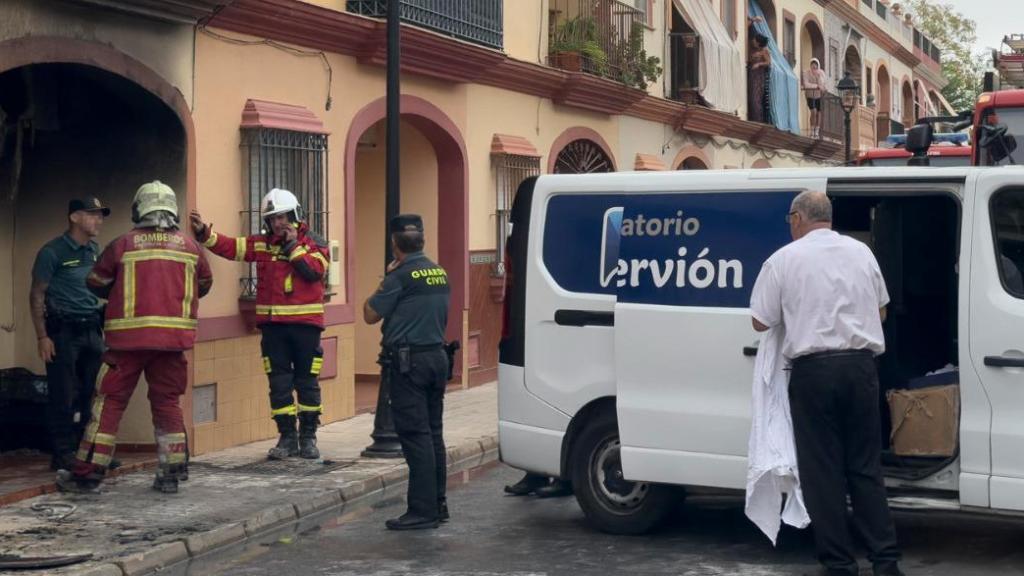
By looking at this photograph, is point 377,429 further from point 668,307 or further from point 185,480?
point 668,307

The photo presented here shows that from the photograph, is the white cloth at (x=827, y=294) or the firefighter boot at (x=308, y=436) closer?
the white cloth at (x=827, y=294)

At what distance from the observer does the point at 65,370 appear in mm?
10602

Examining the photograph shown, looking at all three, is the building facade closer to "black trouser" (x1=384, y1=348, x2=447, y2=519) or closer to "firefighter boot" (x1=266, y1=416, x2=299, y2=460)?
"firefighter boot" (x1=266, y1=416, x2=299, y2=460)

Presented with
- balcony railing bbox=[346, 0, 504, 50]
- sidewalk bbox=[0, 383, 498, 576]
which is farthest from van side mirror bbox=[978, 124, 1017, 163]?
balcony railing bbox=[346, 0, 504, 50]

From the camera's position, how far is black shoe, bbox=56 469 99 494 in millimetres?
10047

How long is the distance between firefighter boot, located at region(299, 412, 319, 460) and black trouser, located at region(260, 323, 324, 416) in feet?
0.14

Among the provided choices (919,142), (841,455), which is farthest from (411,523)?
(919,142)

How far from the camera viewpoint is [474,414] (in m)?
14.9

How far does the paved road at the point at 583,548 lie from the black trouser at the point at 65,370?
7.00 ft

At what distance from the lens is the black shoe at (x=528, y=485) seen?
10.2 m

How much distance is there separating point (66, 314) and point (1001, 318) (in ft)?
20.0

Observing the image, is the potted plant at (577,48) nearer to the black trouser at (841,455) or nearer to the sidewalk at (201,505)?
the sidewalk at (201,505)

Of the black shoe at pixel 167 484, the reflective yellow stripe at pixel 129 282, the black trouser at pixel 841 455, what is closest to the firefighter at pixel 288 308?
the reflective yellow stripe at pixel 129 282

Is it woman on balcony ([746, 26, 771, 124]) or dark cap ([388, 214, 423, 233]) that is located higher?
woman on balcony ([746, 26, 771, 124])
